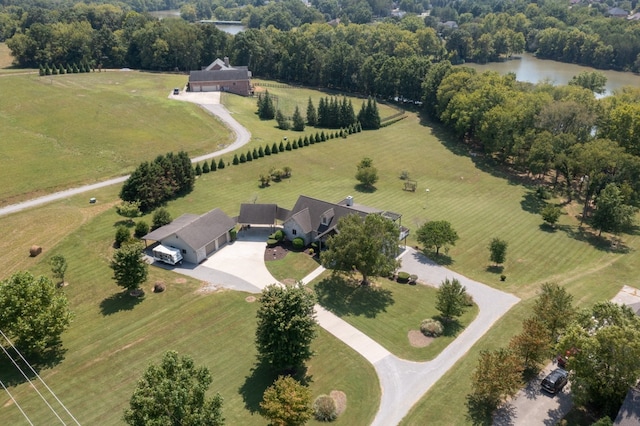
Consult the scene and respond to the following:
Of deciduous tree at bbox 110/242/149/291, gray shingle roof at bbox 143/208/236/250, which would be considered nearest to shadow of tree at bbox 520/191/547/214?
gray shingle roof at bbox 143/208/236/250

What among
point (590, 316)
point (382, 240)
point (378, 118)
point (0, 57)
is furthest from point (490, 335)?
point (0, 57)

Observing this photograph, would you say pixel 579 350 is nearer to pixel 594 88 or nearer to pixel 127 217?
pixel 127 217

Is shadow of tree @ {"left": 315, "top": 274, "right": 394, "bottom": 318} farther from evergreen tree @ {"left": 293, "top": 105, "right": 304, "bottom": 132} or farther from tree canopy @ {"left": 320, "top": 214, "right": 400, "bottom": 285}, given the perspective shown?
evergreen tree @ {"left": 293, "top": 105, "right": 304, "bottom": 132}

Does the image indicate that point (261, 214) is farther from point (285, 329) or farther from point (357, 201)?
point (285, 329)

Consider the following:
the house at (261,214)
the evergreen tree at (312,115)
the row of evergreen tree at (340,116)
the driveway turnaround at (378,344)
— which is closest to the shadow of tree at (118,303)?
the driveway turnaround at (378,344)

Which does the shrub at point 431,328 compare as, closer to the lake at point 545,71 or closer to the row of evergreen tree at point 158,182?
the row of evergreen tree at point 158,182

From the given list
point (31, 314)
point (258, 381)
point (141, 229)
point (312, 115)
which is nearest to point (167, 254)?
point (141, 229)

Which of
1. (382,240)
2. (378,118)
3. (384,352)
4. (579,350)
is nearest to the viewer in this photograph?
(579,350)
